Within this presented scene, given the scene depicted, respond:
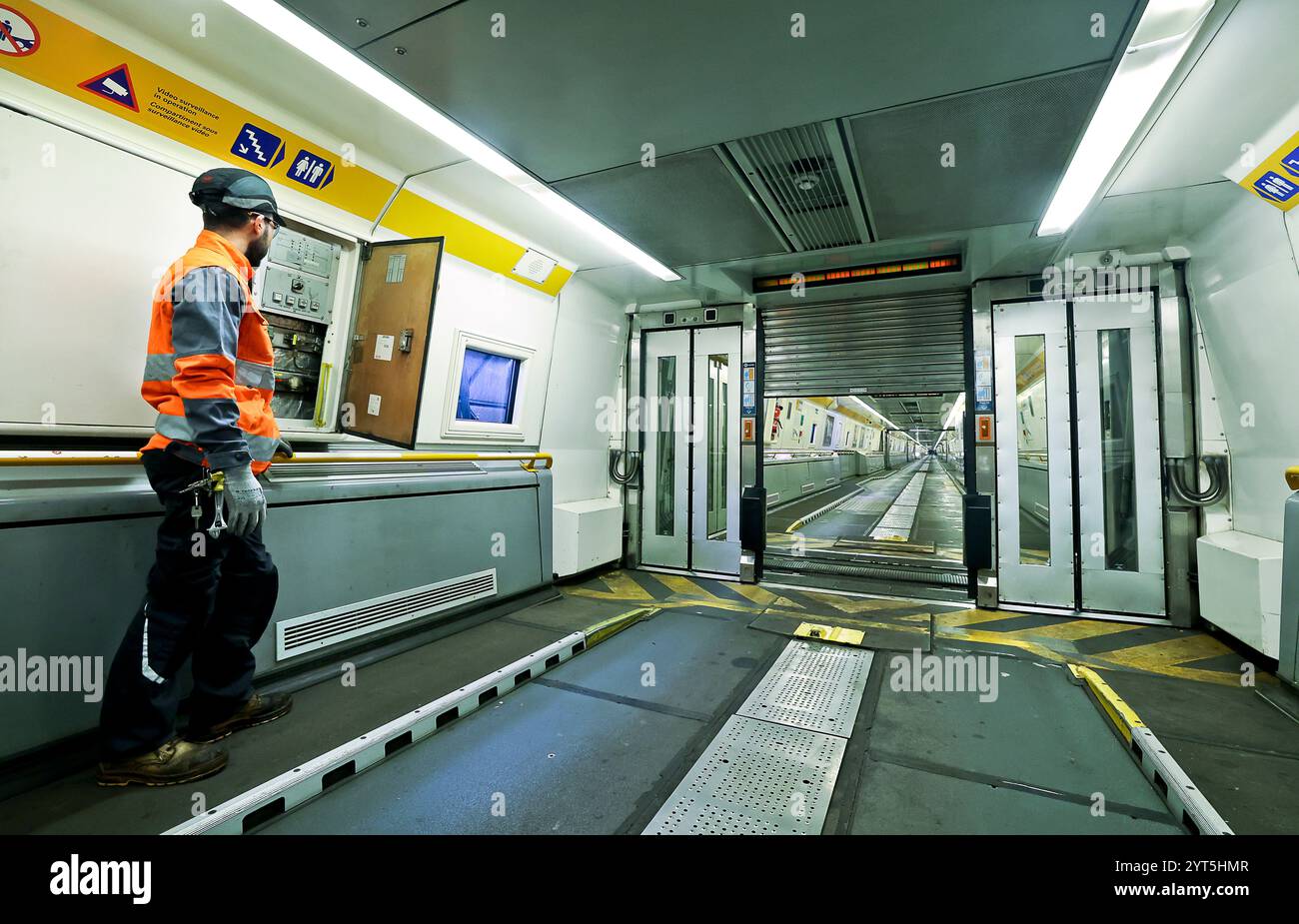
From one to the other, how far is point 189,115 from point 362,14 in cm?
139

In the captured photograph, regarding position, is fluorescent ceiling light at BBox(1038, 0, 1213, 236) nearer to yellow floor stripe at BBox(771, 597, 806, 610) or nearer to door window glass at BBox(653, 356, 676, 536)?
yellow floor stripe at BBox(771, 597, 806, 610)

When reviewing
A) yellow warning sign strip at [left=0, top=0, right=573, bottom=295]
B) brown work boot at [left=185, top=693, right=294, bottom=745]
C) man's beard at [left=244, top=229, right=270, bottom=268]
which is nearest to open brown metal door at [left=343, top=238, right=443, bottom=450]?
yellow warning sign strip at [left=0, top=0, right=573, bottom=295]

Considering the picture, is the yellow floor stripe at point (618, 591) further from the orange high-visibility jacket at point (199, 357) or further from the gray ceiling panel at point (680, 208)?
the orange high-visibility jacket at point (199, 357)

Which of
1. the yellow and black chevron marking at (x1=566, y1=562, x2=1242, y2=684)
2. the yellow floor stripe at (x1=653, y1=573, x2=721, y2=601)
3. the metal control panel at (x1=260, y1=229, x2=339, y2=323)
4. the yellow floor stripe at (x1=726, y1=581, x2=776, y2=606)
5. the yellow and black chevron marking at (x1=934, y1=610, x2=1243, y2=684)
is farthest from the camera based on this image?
the yellow floor stripe at (x1=653, y1=573, x2=721, y2=601)

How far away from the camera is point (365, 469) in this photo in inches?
149

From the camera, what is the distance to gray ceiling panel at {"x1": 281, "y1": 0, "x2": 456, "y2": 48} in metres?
1.99

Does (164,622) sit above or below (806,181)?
below

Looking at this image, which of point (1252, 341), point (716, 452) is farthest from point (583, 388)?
point (1252, 341)

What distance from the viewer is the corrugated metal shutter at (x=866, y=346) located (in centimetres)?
566

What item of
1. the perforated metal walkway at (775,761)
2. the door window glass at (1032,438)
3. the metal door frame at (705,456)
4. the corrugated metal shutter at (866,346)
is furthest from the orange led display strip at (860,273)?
the perforated metal walkway at (775,761)

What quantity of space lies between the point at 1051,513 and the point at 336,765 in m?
6.06

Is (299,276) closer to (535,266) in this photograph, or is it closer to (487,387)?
(487,387)

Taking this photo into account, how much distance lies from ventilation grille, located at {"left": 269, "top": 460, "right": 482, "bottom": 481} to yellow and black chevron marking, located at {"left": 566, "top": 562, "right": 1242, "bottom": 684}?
1.86 meters

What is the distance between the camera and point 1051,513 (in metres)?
5.09
